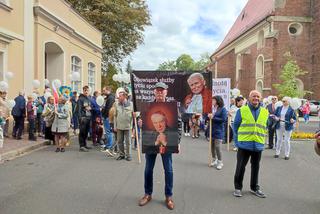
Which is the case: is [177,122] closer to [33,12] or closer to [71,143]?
[71,143]

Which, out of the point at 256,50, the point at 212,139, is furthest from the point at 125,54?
the point at 212,139

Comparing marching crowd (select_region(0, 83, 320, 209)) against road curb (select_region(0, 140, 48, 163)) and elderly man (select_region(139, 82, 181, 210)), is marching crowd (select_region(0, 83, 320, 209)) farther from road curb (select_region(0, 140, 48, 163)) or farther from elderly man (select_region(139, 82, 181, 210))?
road curb (select_region(0, 140, 48, 163))

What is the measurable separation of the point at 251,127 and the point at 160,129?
1.67m

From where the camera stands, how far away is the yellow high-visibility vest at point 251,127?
6332 mm

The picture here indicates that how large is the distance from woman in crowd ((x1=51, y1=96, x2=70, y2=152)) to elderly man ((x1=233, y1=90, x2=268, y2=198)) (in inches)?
239

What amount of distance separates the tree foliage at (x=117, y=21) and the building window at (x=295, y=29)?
47.9 ft

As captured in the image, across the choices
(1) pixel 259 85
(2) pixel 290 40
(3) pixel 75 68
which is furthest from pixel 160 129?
(1) pixel 259 85

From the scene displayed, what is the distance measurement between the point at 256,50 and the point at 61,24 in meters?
28.2

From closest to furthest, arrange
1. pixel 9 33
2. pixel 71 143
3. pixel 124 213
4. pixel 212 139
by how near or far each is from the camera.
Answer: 1. pixel 124 213
2. pixel 212 139
3. pixel 71 143
4. pixel 9 33

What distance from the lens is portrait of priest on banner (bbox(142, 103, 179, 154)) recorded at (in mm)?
5625

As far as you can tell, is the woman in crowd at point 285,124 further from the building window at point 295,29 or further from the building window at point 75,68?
the building window at point 295,29

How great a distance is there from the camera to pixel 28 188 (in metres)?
6.53

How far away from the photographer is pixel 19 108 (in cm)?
1234

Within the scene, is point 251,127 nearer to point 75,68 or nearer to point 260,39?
point 75,68
